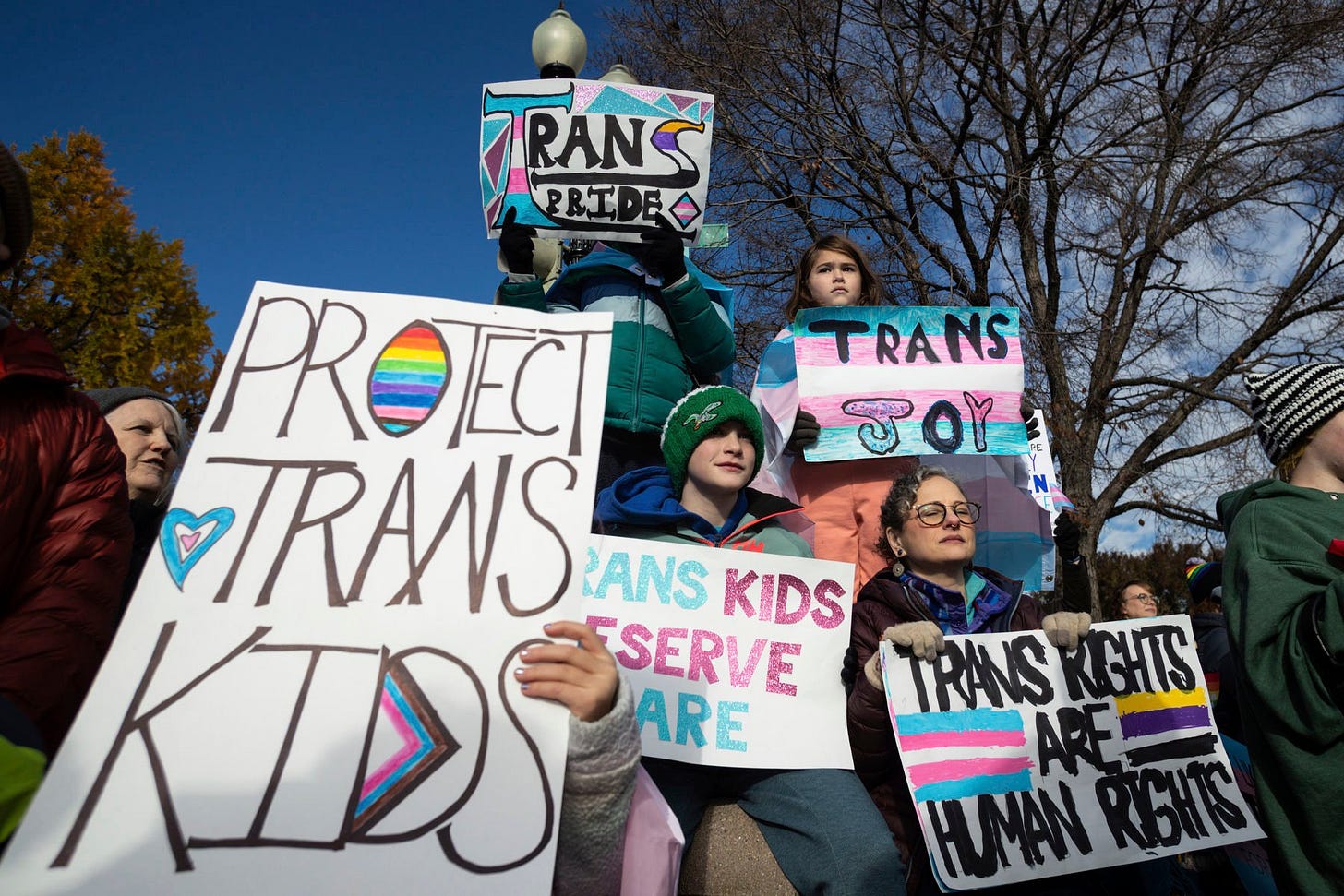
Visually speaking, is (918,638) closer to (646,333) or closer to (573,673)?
(573,673)

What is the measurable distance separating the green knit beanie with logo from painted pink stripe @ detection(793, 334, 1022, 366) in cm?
78

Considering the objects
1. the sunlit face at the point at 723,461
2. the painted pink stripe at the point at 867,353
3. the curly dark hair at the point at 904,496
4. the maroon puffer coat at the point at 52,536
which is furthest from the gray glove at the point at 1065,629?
the maroon puffer coat at the point at 52,536

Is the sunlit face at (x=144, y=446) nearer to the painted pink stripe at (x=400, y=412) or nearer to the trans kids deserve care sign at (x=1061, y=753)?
the painted pink stripe at (x=400, y=412)

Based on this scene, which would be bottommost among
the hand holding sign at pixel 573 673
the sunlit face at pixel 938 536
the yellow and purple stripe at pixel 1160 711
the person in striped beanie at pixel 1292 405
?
the hand holding sign at pixel 573 673

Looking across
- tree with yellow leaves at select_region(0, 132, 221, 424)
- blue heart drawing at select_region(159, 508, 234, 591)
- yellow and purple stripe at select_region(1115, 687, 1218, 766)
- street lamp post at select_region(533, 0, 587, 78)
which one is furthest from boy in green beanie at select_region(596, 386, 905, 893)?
tree with yellow leaves at select_region(0, 132, 221, 424)

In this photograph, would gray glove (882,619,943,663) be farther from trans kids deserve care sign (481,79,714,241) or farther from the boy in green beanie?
trans kids deserve care sign (481,79,714,241)

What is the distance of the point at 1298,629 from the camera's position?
Result: 192 centimetres

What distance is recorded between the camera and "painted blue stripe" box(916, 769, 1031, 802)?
7.17 feet

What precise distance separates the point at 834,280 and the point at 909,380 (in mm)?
623

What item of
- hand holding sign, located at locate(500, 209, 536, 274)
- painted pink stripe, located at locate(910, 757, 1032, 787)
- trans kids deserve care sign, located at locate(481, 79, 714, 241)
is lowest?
painted pink stripe, located at locate(910, 757, 1032, 787)

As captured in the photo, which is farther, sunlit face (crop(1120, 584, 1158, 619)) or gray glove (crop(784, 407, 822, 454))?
sunlit face (crop(1120, 584, 1158, 619))

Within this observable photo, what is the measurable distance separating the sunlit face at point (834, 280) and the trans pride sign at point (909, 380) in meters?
0.21

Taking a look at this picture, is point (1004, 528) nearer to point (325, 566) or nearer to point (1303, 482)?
point (1303, 482)

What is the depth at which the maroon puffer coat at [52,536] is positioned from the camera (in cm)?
146
